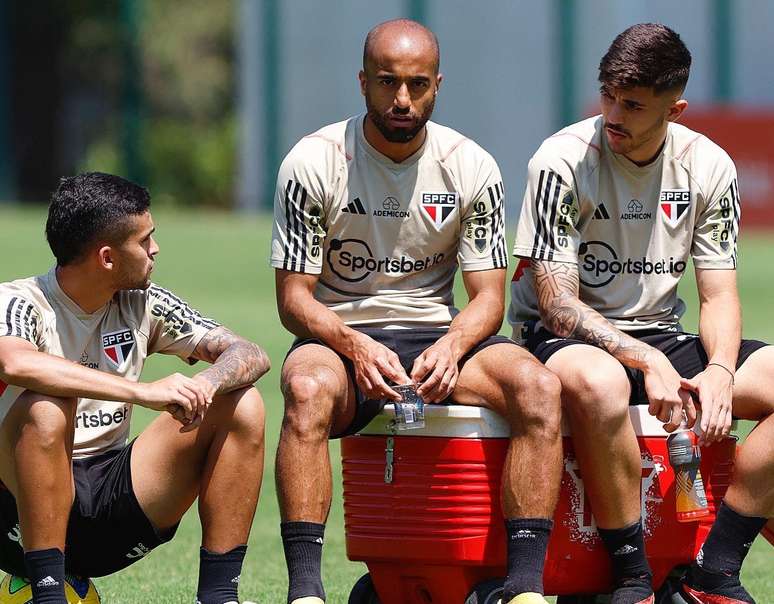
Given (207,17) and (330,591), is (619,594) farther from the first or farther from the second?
(207,17)

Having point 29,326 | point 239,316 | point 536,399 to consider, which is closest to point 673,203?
point 536,399

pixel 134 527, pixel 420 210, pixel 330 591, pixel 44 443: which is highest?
pixel 420 210

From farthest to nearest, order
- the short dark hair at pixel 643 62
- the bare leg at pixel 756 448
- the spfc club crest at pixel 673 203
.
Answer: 1. the spfc club crest at pixel 673 203
2. the short dark hair at pixel 643 62
3. the bare leg at pixel 756 448

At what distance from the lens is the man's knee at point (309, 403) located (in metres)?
4.78

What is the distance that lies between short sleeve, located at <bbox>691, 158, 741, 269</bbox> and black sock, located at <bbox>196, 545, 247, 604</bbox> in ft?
6.24

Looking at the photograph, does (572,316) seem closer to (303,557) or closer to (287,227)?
(287,227)

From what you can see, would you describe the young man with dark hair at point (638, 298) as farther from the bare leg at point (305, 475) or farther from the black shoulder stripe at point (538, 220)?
the bare leg at point (305, 475)

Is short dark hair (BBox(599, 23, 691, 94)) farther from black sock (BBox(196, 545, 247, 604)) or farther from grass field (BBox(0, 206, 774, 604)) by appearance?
black sock (BBox(196, 545, 247, 604))

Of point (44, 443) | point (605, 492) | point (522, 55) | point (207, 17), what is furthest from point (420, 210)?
point (207, 17)

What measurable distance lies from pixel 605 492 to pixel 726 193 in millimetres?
1255

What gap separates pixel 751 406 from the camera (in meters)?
5.23

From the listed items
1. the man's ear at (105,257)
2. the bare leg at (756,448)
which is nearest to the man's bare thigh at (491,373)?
the bare leg at (756,448)

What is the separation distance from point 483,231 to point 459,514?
101 centimetres

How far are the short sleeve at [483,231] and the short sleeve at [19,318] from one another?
4.73ft
